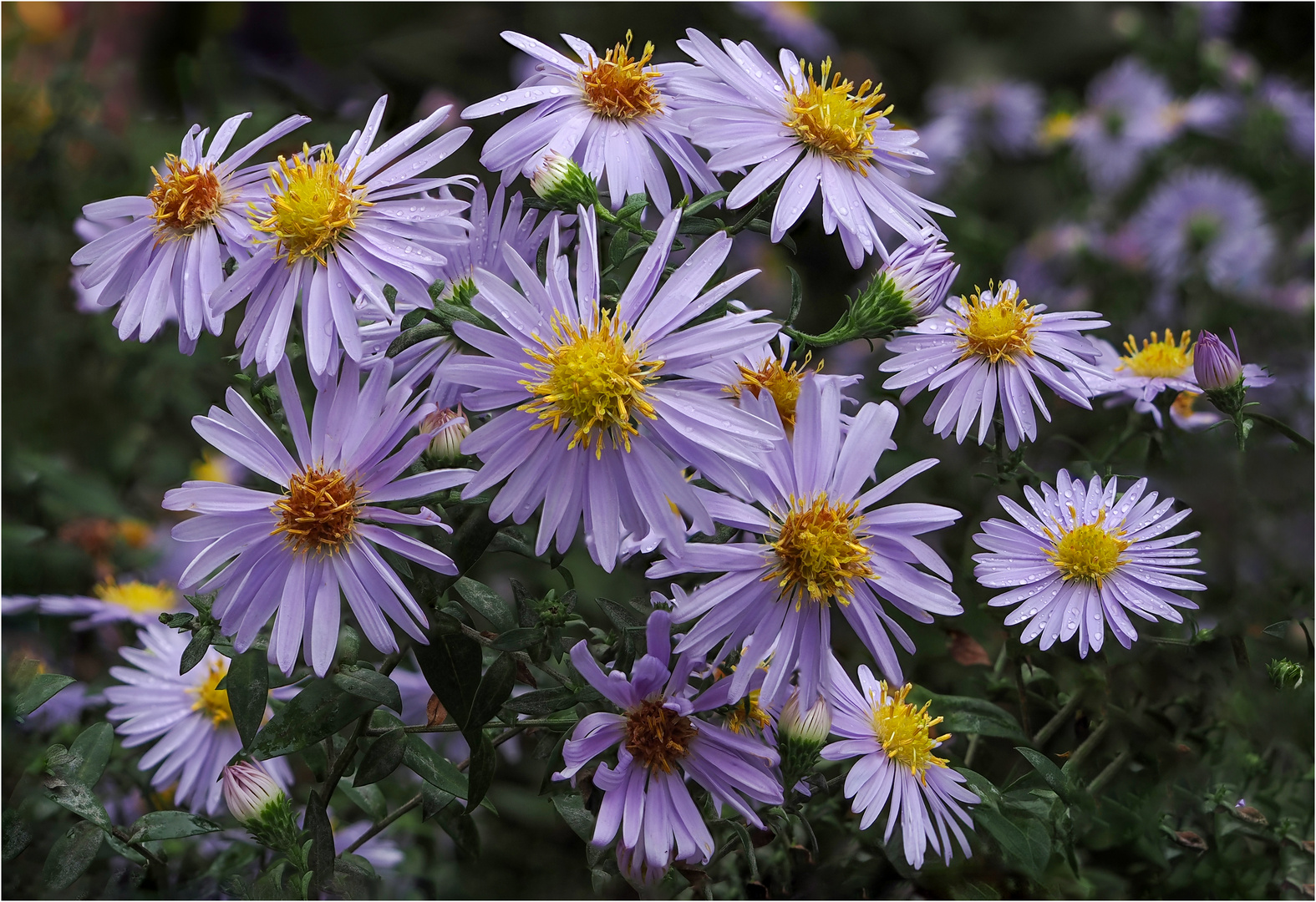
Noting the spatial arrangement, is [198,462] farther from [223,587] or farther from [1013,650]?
[1013,650]

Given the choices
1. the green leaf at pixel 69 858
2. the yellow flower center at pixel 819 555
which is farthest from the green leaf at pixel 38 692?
the yellow flower center at pixel 819 555

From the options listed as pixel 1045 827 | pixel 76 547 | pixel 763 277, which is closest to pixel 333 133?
pixel 76 547

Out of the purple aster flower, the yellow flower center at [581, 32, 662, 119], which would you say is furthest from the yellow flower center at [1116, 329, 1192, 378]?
the purple aster flower

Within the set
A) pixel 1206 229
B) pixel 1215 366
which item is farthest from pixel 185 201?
pixel 1206 229

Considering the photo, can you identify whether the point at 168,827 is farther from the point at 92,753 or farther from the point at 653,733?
the point at 653,733

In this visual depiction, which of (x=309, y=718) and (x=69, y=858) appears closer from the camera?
(x=309, y=718)

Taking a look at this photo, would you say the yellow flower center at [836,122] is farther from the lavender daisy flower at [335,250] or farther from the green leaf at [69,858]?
the green leaf at [69,858]

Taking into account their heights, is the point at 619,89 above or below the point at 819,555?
above
